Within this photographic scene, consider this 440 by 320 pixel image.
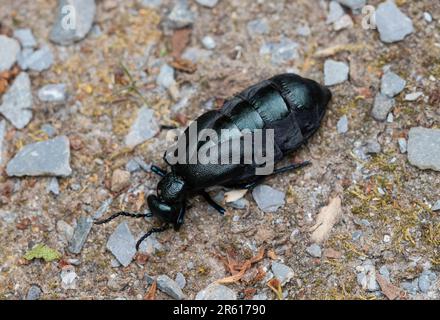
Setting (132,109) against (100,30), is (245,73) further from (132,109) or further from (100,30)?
(100,30)

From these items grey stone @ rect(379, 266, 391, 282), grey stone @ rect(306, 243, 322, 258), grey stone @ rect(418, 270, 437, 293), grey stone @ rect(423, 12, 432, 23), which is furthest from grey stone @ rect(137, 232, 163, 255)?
grey stone @ rect(423, 12, 432, 23)

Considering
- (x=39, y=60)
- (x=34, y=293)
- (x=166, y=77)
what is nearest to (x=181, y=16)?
(x=166, y=77)

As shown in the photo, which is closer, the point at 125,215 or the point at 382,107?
the point at 125,215

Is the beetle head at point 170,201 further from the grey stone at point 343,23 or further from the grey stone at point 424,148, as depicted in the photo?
the grey stone at point 343,23

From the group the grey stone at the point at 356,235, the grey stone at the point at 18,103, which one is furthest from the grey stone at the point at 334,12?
the grey stone at the point at 18,103

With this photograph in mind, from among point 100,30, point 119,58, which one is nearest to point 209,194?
point 119,58

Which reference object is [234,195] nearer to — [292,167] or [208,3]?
[292,167]
